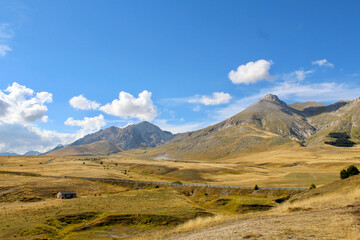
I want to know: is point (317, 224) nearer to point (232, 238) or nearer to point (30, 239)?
point (232, 238)

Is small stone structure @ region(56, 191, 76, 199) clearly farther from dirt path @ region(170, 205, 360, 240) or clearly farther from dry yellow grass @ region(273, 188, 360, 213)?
dry yellow grass @ region(273, 188, 360, 213)

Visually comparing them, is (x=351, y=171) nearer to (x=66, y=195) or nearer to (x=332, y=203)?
(x=332, y=203)

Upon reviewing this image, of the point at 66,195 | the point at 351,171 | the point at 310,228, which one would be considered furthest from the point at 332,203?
the point at 66,195

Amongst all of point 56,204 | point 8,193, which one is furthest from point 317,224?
point 8,193

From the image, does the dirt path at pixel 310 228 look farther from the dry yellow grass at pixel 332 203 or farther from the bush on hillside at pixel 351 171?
the bush on hillside at pixel 351 171

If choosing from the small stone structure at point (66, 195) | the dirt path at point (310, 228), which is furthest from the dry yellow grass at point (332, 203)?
the small stone structure at point (66, 195)

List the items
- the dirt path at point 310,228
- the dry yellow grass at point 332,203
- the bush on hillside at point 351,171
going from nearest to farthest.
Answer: the dirt path at point 310,228, the dry yellow grass at point 332,203, the bush on hillside at point 351,171

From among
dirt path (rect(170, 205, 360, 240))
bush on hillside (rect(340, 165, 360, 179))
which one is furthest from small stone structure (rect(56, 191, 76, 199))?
bush on hillside (rect(340, 165, 360, 179))

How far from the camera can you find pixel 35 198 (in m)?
75.1

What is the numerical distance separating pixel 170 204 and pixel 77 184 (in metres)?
52.2

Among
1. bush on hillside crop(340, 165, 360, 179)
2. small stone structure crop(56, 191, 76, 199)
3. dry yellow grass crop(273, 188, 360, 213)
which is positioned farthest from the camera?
small stone structure crop(56, 191, 76, 199)

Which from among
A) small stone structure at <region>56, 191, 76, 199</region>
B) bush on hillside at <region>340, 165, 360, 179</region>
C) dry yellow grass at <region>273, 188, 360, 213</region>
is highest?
dry yellow grass at <region>273, 188, 360, 213</region>

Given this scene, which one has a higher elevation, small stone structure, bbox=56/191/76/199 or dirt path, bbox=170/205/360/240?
dirt path, bbox=170/205/360/240

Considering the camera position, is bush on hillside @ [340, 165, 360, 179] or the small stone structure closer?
bush on hillside @ [340, 165, 360, 179]
